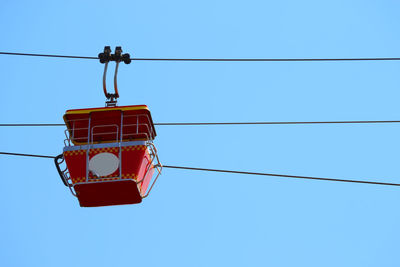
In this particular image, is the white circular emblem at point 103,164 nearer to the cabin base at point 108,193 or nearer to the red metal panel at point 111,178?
the red metal panel at point 111,178

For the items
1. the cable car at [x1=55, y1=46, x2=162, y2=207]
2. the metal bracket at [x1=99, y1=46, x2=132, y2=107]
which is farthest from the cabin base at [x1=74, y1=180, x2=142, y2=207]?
the metal bracket at [x1=99, y1=46, x2=132, y2=107]

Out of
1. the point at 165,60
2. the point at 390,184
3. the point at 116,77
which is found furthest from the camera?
the point at 165,60

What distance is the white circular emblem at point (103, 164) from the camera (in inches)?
385


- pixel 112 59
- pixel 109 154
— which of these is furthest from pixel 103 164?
pixel 112 59

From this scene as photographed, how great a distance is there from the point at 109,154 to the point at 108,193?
51 cm

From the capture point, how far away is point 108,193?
32.5 ft

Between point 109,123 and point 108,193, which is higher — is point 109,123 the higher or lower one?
the higher one

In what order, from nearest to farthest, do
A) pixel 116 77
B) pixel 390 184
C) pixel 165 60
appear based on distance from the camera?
pixel 390 184 → pixel 116 77 → pixel 165 60

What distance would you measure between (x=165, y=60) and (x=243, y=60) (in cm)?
123

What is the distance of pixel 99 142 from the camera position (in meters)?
10.2

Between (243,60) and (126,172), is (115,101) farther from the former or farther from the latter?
(243,60)

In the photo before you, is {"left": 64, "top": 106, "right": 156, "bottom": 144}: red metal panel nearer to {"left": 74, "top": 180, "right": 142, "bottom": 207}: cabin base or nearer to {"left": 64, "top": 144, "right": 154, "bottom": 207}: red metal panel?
{"left": 64, "top": 144, "right": 154, "bottom": 207}: red metal panel

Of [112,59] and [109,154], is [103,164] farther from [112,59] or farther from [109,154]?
[112,59]

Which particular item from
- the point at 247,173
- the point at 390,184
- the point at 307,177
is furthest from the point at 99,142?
the point at 390,184
